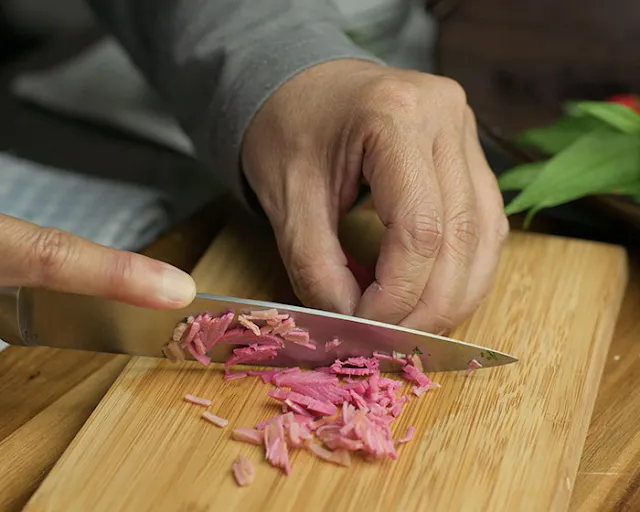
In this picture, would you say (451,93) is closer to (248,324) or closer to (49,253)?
(248,324)

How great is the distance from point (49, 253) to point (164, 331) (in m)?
0.22

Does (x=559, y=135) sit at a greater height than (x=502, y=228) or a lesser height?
lesser

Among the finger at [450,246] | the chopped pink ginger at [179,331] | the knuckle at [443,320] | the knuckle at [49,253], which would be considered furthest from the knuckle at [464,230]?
the knuckle at [49,253]

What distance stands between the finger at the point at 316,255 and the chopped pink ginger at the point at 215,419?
23 cm

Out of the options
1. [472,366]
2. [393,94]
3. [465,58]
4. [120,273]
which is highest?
[120,273]

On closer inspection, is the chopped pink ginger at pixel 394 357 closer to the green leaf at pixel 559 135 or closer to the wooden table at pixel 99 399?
the wooden table at pixel 99 399

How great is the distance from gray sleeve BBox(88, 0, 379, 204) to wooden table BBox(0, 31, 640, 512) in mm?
232

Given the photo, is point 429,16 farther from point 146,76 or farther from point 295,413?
point 295,413

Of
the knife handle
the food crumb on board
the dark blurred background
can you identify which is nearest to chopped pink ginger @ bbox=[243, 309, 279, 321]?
the food crumb on board

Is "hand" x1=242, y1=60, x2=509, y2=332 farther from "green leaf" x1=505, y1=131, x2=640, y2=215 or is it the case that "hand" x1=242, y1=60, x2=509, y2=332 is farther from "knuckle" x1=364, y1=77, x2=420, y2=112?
"green leaf" x1=505, y1=131, x2=640, y2=215

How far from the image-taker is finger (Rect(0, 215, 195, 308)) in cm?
109

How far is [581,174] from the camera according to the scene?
5.28ft

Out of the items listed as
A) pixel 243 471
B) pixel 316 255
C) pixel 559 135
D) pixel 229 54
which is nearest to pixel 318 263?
pixel 316 255

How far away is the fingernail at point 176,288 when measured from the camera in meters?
1.10
